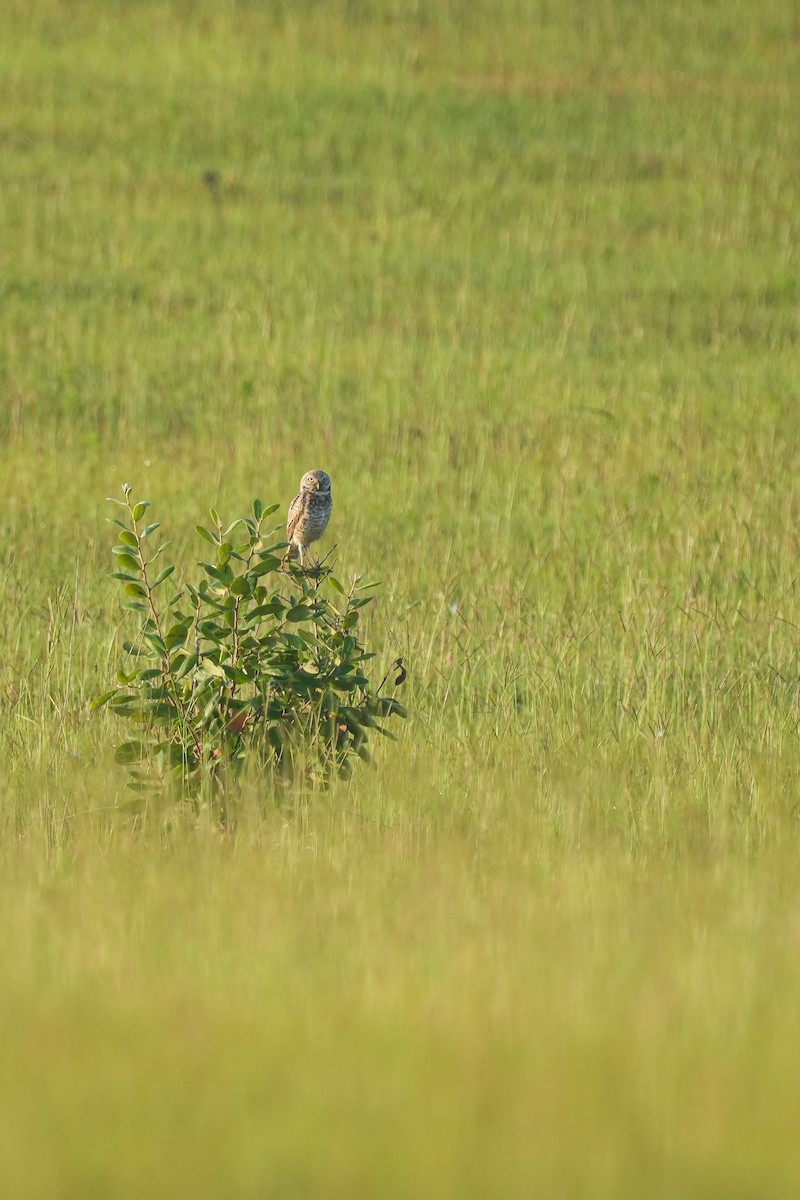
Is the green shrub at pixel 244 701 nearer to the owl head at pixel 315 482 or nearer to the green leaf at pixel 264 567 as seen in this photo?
the green leaf at pixel 264 567

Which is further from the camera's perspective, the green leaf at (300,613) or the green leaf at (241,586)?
the green leaf at (300,613)

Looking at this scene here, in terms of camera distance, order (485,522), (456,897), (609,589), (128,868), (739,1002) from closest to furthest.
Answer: (739,1002), (456,897), (128,868), (609,589), (485,522)

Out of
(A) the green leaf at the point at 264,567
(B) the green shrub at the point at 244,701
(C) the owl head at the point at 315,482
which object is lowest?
(B) the green shrub at the point at 244,701

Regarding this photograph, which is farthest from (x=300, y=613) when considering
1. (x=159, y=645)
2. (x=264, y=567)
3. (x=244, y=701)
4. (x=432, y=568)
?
(x=432, y=568)

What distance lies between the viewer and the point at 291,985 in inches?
120

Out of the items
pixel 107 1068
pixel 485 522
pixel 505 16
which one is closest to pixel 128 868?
pixel 107 1068

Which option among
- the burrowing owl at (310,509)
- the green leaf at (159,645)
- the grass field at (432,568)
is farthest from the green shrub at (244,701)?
the burrowing owl at (310,509)

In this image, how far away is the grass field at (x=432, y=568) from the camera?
262 cm

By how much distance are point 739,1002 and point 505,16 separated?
21907mm

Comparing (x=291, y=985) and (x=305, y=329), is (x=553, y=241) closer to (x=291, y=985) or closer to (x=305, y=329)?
(x=305, y=329)

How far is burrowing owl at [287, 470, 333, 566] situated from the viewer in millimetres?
5805

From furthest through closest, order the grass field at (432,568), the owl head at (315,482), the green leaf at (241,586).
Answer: the owl head at (315,482)
the green leaf at (241,586)
the grass field at (432,568)

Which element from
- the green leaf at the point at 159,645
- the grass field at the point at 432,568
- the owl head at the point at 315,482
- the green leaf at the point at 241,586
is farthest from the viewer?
the owl head at the point at 315,482

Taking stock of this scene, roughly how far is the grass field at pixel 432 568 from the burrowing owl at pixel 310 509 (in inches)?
26.3
